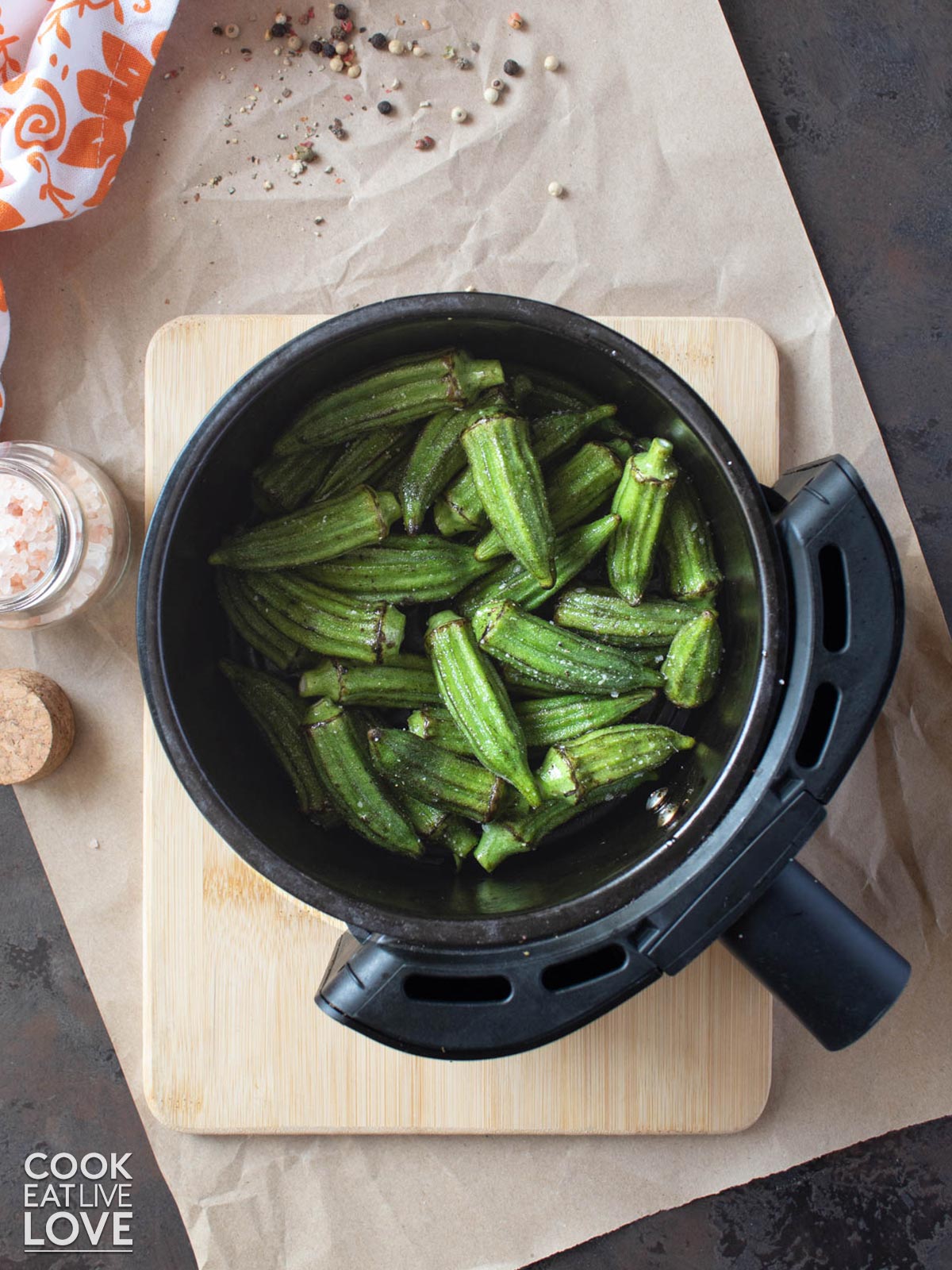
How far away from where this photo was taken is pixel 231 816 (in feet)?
3.50

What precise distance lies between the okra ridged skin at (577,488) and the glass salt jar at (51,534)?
563 mm

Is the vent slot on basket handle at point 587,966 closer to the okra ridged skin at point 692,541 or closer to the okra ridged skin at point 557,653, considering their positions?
the okra ridged skin at point 557,653

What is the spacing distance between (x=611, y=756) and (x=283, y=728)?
1.45 ft

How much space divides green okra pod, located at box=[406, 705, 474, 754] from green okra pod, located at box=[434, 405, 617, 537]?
10.2 inches

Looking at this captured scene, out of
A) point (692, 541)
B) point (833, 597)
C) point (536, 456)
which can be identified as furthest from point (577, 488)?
point (833, 597)

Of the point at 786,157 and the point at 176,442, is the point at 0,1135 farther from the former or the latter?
the point at 786,157

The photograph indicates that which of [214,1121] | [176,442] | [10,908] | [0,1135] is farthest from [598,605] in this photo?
[0,1135]

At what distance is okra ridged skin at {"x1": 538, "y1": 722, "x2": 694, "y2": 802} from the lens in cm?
131

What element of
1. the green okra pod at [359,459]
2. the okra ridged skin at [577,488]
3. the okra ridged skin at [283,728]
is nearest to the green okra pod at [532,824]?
the okra ridged skin at [283,728]

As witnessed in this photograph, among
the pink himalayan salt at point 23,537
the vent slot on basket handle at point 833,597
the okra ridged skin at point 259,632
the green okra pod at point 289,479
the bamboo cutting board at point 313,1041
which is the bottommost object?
the bamboo cutting board at point 313,1041

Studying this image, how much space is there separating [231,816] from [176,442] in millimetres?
647

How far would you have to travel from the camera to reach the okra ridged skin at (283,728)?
1.37 meters

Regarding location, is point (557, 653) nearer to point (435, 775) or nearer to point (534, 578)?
point (534, 578)

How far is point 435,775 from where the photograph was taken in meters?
1.36
